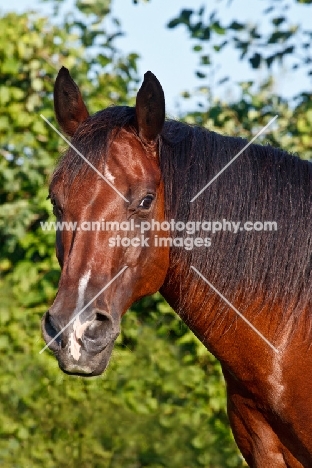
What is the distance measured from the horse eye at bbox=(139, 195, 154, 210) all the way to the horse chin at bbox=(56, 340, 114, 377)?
553 mm

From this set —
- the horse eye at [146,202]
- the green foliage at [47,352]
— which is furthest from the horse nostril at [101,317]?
the green foliage at [47,352]

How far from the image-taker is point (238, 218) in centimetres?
317

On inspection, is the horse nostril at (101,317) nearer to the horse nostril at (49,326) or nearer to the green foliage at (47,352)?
the horse nostril at (49,326)

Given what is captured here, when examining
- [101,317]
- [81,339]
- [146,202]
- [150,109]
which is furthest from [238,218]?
[81,339]

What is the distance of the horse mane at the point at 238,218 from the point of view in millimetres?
3156

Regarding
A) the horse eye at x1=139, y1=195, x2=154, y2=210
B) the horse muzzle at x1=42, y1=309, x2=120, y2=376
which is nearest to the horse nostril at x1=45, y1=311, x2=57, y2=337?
the horse muzzle at x1=42, y1=309, x2=120, y2=376

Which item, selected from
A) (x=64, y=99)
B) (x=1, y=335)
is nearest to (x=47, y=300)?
(x=1, y=335)

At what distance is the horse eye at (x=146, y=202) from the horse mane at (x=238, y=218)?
135 millimetres

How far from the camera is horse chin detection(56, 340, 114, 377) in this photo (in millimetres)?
2762

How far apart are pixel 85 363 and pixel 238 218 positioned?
884 millimetres

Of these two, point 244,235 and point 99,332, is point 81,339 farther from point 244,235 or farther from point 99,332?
point 244,235

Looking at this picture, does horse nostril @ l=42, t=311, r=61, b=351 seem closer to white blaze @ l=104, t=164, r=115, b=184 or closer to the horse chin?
the horse chin

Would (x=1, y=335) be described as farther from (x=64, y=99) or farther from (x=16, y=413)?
(x=64, y=99)

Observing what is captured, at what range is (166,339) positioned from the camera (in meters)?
5.82
